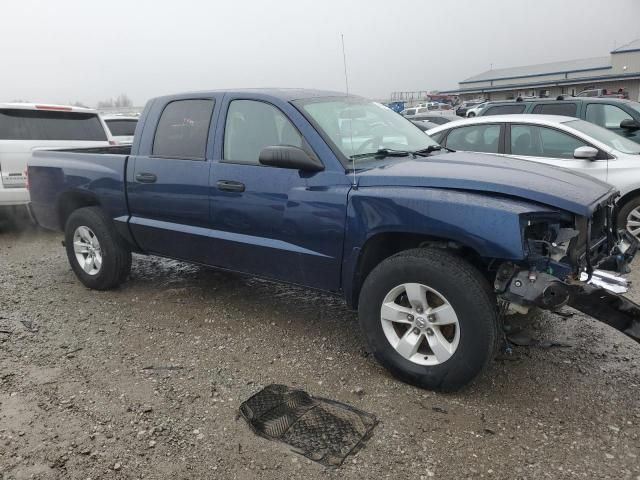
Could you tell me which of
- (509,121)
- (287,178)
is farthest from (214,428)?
(509,121)

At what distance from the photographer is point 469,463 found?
8.65 feet

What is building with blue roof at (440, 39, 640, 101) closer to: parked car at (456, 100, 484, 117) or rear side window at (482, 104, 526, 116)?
parked car at (456, 100, 484, 117)

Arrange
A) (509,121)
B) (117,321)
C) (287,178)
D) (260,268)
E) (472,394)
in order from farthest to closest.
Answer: (509,121) → (117,321) → (260,268) → (287,178) → (472,394)

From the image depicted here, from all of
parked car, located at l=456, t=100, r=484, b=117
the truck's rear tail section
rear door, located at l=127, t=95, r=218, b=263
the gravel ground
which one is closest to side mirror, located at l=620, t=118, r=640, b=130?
the gravel ground

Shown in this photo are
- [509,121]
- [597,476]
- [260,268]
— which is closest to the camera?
[597,476]

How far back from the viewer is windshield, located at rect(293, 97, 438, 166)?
3.79 meters

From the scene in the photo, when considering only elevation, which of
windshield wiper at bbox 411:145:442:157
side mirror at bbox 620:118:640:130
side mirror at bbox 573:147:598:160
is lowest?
side mirror at bbox 573:147:598:160

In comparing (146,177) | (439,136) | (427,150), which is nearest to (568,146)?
(439,136)

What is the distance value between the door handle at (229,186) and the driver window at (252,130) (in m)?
0.17

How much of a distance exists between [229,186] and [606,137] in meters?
4.82

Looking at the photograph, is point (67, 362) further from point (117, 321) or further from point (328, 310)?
point (328, 310)

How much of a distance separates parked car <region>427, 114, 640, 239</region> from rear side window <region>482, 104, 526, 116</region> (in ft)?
5.90

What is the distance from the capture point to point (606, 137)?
6.41 m

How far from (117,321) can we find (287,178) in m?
2.00
